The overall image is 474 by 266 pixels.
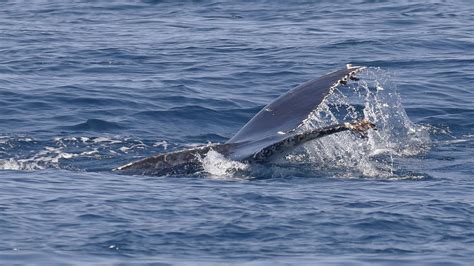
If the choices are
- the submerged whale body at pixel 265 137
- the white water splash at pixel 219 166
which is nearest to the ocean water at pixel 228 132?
the white water splash at pixel 219 166

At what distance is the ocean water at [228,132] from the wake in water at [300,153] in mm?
28

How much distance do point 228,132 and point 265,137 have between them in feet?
12.2

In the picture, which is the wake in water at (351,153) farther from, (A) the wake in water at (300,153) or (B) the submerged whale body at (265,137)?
(B) the submerged whale body at (265,137)

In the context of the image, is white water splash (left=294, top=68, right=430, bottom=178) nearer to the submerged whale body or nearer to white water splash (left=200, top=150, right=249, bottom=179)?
the submerged whale body

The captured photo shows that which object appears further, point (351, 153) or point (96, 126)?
point (96, 126)

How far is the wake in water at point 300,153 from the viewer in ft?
39.6

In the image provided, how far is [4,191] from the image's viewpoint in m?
11.4

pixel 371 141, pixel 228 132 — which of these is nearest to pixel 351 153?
pixel 371 141

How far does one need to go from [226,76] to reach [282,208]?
9118 millimetres

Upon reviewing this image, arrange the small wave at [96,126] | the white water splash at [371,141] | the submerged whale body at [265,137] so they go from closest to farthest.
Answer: the submerged whale body at [265,137] < the white water splash at [371,141] < the small wave at [96,126]

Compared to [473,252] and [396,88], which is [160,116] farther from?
[473,252]

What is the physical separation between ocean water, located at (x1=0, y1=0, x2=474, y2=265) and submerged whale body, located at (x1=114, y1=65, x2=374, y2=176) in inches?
5.5

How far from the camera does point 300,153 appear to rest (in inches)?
517

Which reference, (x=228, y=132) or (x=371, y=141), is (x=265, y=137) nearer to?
(x=371, y=141)
